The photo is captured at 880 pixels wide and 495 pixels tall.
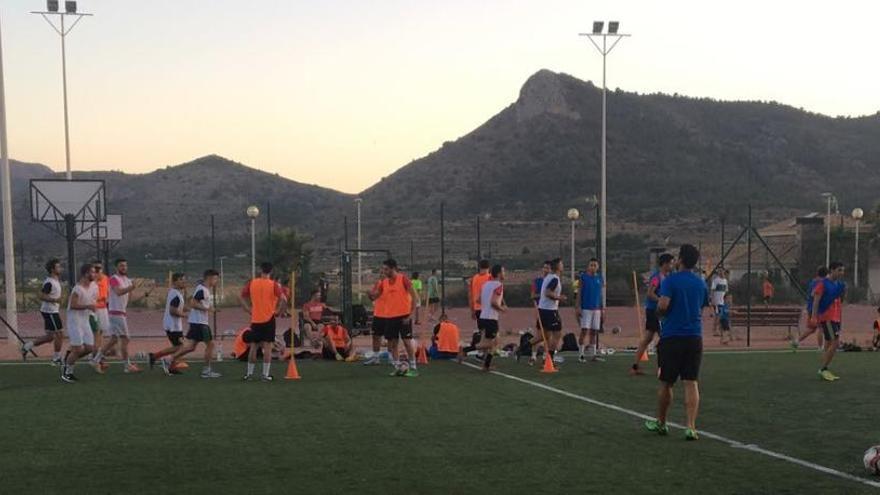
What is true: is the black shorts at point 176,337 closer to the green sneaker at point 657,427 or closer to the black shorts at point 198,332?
the black shorts at point 198,332

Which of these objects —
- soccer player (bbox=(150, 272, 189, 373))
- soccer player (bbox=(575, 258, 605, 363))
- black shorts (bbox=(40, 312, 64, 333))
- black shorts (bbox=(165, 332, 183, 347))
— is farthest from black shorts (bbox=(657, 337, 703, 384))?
black shorts (bbox=(40, 312, 64, 333))

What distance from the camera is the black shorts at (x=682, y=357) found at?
831cm

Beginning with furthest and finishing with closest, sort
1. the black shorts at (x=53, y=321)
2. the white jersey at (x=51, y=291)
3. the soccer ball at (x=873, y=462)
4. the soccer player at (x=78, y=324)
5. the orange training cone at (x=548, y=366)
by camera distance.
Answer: the black shorts at (x=53, y=321), the orange training cone at (x=548, y=366), the white jersey at (x=51, y=291), the soccer player at (x=78, y=324), the soccer ball at (x=873, y=462)

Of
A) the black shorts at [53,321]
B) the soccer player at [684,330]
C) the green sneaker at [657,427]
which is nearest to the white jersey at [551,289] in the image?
the green sneaker at [657,427]

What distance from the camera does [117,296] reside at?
14.9 m

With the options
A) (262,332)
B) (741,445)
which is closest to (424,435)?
(741,445)

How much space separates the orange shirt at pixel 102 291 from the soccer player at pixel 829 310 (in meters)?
11.8

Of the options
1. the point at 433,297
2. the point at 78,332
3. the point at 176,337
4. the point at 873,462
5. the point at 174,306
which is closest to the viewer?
the point at 873,462

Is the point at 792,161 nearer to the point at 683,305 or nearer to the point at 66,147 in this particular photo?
the point at 66,147

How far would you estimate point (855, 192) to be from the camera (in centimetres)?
9319

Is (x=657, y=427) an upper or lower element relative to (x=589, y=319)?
lower

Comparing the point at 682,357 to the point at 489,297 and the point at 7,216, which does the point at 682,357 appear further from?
the point at 7,216

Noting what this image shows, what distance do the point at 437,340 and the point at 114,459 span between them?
9.97 m

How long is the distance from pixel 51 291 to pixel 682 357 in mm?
10857
